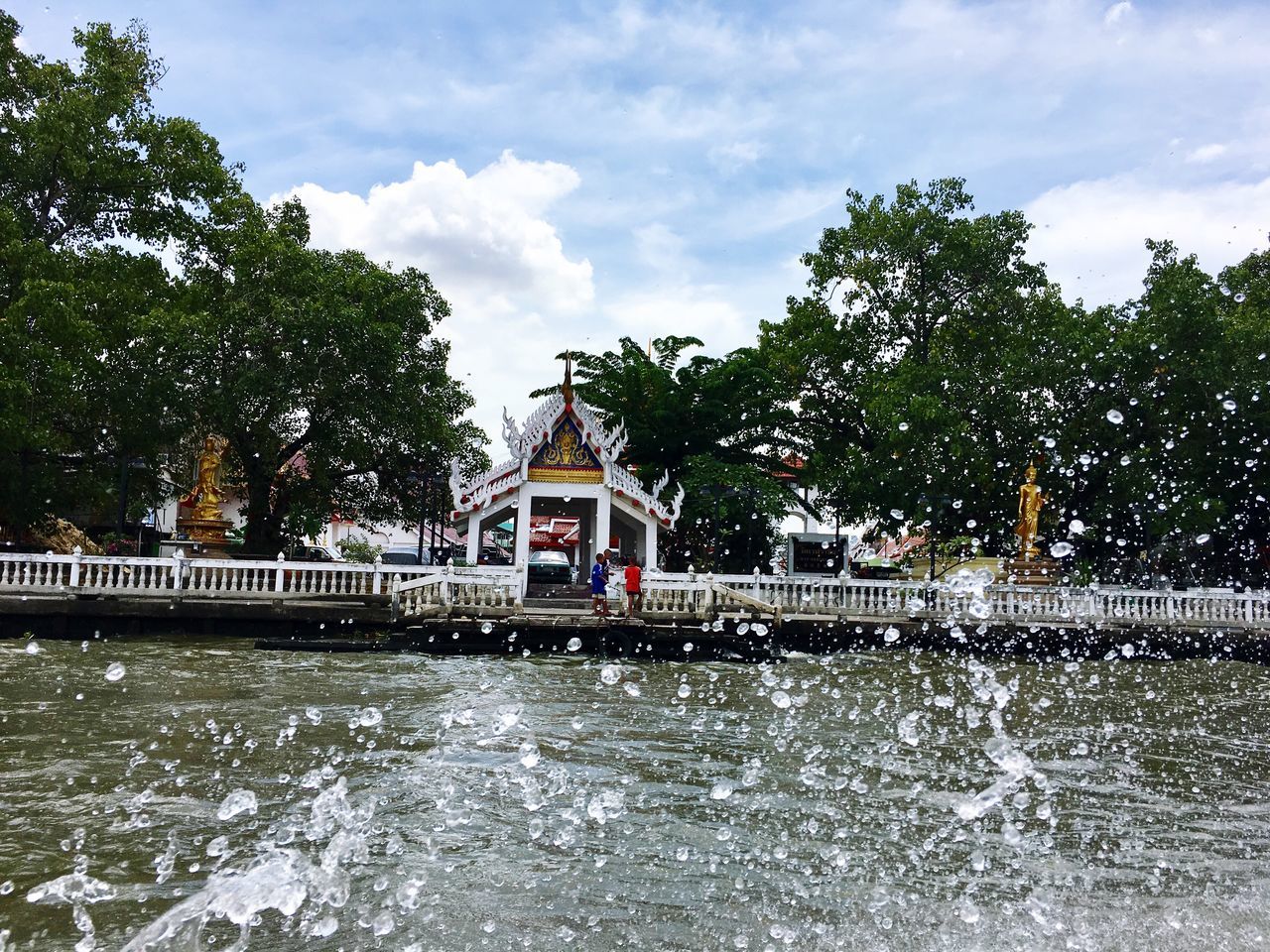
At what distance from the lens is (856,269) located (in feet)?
90.6

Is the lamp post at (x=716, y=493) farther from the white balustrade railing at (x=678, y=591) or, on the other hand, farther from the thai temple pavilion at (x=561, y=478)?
Result: the white balustrade railing at (x=678, y=591)

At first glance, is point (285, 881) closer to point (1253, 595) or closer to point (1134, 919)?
point (1134, 919)

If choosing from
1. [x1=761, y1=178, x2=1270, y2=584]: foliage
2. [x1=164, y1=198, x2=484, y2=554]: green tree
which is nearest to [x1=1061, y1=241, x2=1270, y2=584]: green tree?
[x1=761, y1=178, x2=1270, y2=584]: foliage

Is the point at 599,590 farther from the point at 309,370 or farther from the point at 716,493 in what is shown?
the point at 309,370

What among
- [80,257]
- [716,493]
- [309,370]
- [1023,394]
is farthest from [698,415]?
[80,257]

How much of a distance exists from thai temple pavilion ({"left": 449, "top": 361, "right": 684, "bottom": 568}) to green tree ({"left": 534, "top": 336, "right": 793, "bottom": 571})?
3501 mm

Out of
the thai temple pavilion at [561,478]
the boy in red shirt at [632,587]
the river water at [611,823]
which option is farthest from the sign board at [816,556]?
the river water at [611,823]

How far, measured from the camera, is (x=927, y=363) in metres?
25.6

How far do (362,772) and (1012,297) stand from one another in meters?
23.7

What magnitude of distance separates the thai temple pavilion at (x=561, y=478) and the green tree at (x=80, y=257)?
278 inches

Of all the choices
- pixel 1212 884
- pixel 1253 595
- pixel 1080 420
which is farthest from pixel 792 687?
pixel 1080 420

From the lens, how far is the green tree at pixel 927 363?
23109 mm

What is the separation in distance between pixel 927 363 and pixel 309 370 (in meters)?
15.0

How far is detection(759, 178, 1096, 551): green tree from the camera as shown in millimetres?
23109
